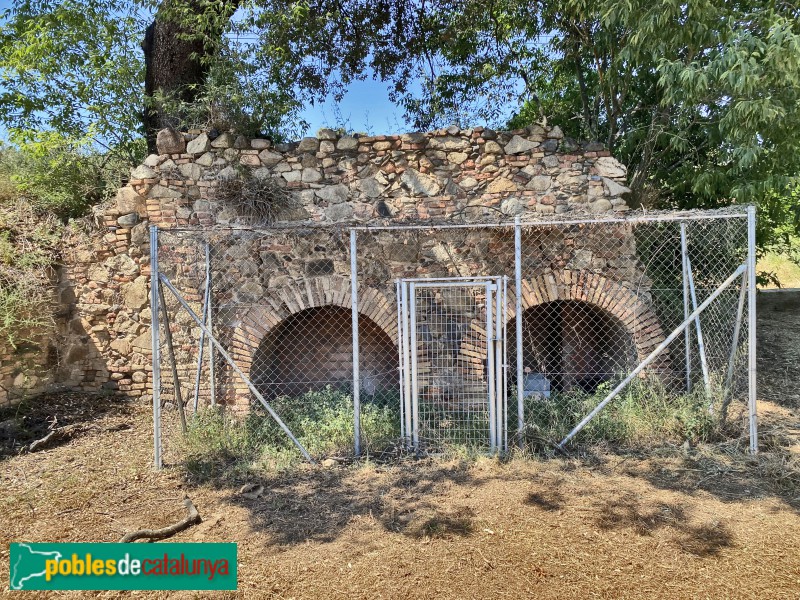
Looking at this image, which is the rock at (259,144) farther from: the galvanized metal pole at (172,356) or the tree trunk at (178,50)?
the galvanized metal pole at (172,356)

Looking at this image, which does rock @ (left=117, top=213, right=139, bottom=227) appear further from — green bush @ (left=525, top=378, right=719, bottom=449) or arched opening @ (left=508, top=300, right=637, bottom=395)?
green bush @ (left=525, top=378, right=719, bottom=449)

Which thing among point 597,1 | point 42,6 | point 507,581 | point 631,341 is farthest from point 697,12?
point 42,6

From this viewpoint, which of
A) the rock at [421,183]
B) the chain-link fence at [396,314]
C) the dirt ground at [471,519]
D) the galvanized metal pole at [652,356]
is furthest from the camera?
the rock at [421,183]

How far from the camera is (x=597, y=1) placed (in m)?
6.30

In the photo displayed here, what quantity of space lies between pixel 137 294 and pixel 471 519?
5.13 metres

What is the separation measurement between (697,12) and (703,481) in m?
4.52

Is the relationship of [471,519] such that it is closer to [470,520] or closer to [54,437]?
[470,520]

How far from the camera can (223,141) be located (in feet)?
20.7

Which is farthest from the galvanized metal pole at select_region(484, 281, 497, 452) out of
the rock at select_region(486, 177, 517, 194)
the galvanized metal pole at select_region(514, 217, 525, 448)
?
the rock at select_region(486, 177, 517, 194)

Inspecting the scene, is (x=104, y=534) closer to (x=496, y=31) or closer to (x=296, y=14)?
(x=296, y=14)

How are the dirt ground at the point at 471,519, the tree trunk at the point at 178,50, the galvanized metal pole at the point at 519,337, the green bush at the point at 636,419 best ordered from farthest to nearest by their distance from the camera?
the tree trunk at the point at 178,50 < the green bush at the point at 636,419 < the galvanized metal pole at the point at 519,337 < the dirt ground at the point at 471,519

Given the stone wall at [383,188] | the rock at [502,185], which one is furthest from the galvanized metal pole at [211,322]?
the rock at [502,185]

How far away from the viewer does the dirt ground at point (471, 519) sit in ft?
10.0

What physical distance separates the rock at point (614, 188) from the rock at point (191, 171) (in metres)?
4.89
